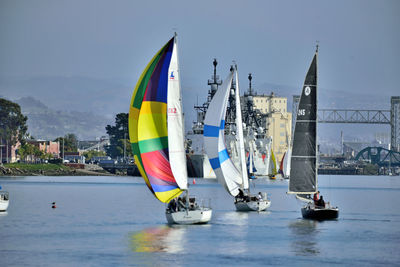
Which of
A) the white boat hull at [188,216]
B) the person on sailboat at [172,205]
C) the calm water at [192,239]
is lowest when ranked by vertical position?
the calm water at [192,239]

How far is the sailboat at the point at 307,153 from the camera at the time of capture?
Result: 55.2 metres

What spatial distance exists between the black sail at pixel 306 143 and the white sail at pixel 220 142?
548 centimetres

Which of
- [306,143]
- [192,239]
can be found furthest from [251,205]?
[192,239]

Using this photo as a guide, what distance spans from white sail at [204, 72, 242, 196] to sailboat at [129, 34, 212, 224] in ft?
38.7

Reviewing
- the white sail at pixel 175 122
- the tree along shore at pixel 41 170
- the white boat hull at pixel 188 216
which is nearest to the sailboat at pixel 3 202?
the white boat hull at pixel 188 216

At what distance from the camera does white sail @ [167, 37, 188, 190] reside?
47344 millimetres

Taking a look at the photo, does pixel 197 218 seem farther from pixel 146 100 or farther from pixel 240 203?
pixel 240 203

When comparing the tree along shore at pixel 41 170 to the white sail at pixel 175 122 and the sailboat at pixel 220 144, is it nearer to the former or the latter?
the sailboat at pixel 220 144

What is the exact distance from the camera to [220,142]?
5969 centimetres

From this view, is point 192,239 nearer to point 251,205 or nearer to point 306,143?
point 306,143

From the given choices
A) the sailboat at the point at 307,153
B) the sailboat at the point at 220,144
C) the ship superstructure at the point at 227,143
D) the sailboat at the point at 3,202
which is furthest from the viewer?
the ship superstructure at the point at 227,143

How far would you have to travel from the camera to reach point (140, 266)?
116ft

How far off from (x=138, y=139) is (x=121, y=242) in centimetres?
685

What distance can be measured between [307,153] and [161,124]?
12239 millimetres
